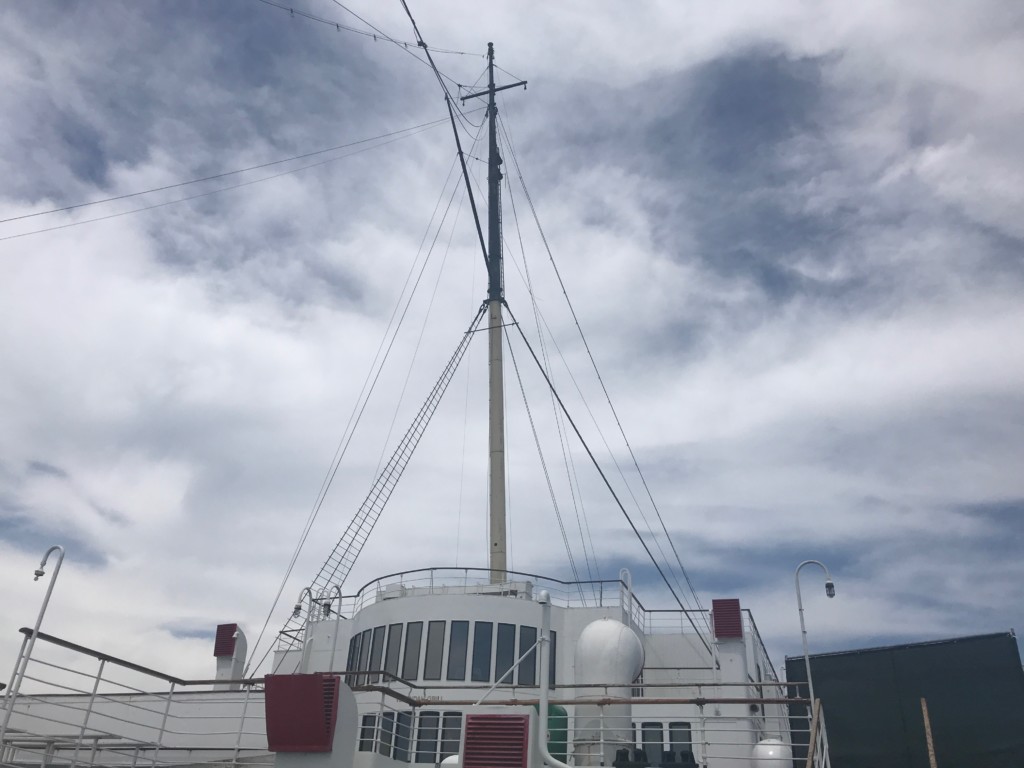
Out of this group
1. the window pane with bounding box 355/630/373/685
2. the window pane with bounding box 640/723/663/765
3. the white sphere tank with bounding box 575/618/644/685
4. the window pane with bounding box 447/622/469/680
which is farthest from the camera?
the window pane with bounding box 355/630/373/685

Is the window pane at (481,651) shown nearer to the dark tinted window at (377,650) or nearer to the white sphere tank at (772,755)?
the dark tinted window at (377,650)

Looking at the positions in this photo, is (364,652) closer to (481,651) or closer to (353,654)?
(353,654)

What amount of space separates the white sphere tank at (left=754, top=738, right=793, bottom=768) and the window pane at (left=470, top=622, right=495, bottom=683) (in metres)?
7.07

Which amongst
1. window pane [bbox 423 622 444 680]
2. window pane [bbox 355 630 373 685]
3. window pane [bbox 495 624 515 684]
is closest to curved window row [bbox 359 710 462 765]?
window pane [bbox 423 622 444 680]

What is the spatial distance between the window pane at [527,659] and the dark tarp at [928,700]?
679 cm

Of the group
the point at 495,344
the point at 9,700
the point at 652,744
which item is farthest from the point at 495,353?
the point at 9,700

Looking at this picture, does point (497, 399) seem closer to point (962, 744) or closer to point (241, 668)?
point (241, 668)

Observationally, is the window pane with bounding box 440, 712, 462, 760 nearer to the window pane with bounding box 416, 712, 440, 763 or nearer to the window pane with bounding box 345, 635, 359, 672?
the window pane with bounding box 416, 712, 440, 763

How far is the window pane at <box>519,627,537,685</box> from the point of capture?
22.0 meters

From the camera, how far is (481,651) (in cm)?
2220

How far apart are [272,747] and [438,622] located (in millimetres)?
7920

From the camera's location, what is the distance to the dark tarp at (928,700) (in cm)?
1919

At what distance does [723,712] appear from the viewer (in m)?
22.0

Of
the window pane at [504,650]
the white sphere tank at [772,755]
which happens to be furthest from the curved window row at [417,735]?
the white sphere tank at [772,755]
